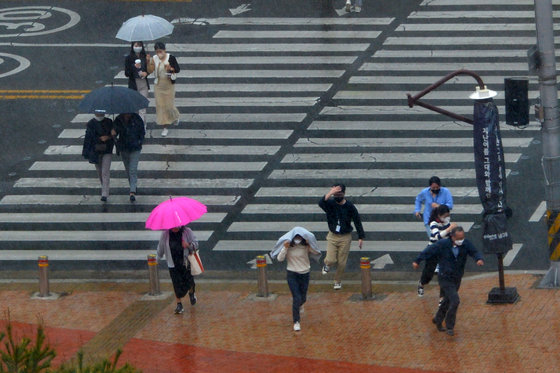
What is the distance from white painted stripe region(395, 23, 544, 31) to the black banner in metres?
12.6

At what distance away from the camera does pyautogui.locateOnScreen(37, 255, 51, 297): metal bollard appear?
19219 mm

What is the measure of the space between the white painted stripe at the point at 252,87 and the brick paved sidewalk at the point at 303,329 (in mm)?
8939

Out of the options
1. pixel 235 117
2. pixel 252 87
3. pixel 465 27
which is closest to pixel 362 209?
pixel 235 117

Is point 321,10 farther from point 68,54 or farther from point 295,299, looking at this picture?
point 295,299

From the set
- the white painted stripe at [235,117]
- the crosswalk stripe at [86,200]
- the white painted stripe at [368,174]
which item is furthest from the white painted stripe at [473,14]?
the crosswalk stripe at [86,200]

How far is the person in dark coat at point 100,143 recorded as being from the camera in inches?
904

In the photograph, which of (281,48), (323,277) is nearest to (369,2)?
(281,48)

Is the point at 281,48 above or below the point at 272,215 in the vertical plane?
above

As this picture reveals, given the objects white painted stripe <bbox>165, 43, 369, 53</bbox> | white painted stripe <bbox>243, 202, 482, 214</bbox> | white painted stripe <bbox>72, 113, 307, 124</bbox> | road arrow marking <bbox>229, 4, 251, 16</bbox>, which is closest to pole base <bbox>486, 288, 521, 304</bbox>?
white painted stripe <bbox>243, 202, 482, 214</bbox>

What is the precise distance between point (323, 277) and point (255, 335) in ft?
9.50

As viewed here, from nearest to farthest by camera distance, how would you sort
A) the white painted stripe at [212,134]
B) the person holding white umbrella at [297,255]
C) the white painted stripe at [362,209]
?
the person holding white umbrella at [297,255]
the white painted stripe at [362,209]
the white painted stripe at [212,134]

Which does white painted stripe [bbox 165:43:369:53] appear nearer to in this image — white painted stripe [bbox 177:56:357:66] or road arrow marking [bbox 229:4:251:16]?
white painted stripe [bbox 177:56:357:66]

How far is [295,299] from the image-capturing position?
56.9 feet

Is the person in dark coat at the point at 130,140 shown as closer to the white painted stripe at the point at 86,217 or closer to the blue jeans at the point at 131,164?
the blue jeans at the point at 131,164
